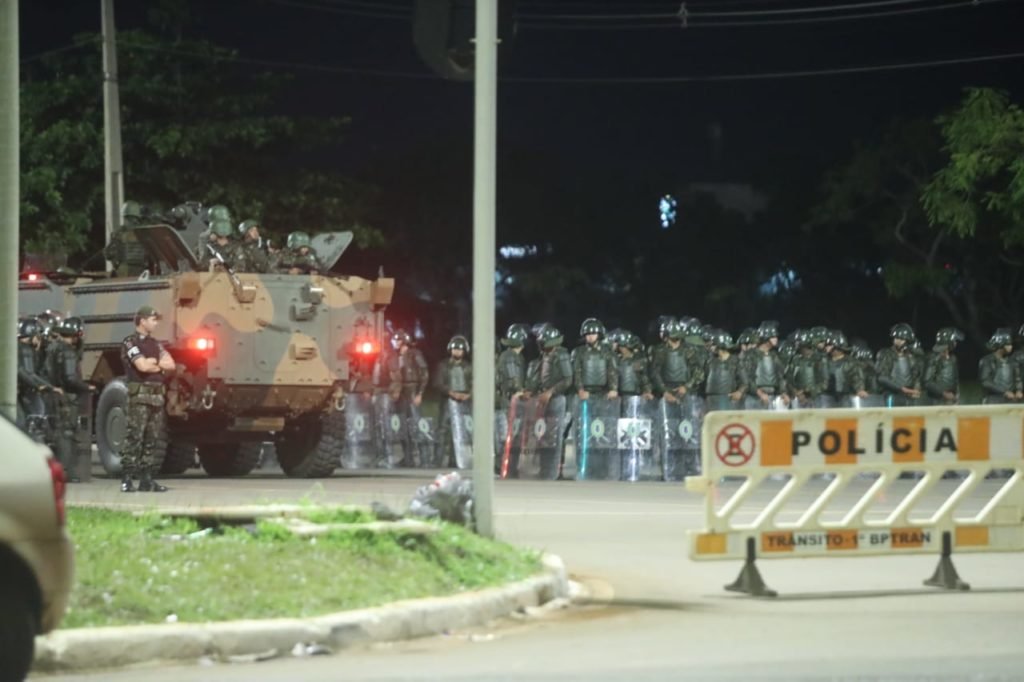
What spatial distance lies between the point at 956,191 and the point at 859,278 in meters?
24.7

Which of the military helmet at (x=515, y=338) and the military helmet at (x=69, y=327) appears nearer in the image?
the military helmet at (x=69, y=327)

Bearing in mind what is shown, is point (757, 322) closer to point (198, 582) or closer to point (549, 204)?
point (549, 204)

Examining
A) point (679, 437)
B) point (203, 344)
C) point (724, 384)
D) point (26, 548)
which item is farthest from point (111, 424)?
point (26, 548)

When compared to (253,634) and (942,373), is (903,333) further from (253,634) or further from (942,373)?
(253,634)

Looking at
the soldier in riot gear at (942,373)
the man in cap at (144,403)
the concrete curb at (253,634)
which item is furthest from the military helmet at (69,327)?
the concrete curb at (253,634)

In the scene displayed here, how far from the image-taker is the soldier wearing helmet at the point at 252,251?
2358 cm

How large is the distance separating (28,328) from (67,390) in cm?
82

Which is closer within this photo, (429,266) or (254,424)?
(254,424)

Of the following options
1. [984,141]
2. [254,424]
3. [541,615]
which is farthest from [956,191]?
[541,615]

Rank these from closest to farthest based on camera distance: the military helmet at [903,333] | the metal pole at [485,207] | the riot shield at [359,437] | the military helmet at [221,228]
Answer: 1. the metal pole at [485,207]
2. the military helmet at [221,228]
3. the military helmet at [903,333]
4. the riot shield at [359,437]

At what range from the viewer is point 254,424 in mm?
23625

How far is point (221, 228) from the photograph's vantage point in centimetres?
2330

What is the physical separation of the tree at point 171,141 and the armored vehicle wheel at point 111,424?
57.1 feet

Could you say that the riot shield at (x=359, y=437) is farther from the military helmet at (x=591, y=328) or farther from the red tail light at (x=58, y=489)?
the red tail light at (x=58, y=489)
